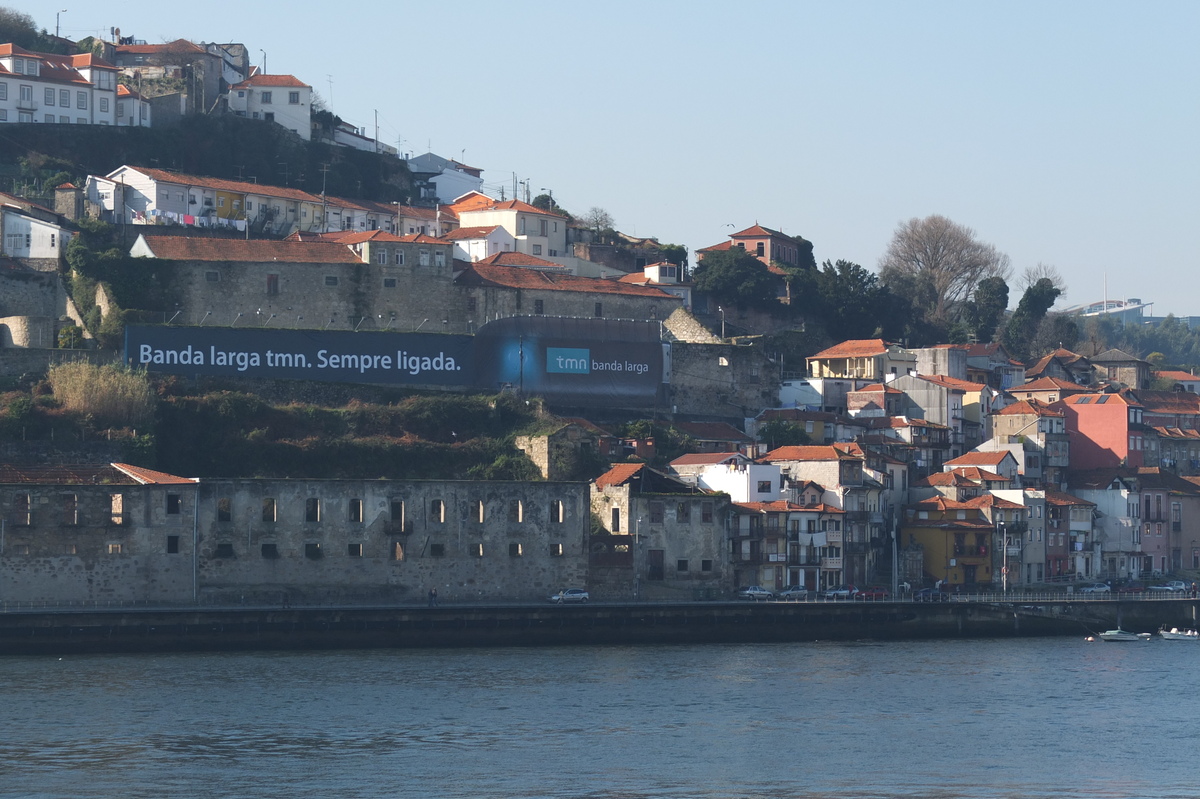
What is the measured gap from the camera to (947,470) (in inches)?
3167

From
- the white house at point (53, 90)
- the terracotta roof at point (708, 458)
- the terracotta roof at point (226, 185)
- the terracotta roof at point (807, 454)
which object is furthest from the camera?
the white house at point (53, 90)

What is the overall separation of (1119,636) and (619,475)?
18.8m

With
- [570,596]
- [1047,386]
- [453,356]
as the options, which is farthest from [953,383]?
[570,596]

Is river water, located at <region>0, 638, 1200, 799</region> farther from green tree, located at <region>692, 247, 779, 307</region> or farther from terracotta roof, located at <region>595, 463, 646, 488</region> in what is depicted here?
green tree, located at <region>692, 247, 779, 307</region>

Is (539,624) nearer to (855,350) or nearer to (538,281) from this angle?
(538,281)

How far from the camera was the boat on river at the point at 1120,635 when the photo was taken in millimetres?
67562

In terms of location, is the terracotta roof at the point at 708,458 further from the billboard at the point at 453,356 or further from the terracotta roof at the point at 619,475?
the billboard at the point at 453,356

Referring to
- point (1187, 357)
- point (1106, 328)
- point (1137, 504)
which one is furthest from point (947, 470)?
point (1187, 357)

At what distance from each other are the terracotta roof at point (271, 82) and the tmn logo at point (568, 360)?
93.4 ft

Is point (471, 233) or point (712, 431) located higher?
point (471, 233)

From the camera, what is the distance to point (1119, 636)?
67.7 meters

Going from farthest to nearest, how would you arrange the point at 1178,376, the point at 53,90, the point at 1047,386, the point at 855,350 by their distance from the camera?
→ the point at 1178,376, the point at 1047,386, the point at 855,350, the point at 53,90

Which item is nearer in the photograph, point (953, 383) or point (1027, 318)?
point (953, 383)

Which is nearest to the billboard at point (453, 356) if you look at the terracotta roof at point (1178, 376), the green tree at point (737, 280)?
the green tree at point (737, 280)
